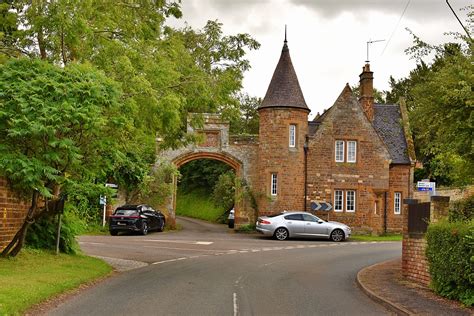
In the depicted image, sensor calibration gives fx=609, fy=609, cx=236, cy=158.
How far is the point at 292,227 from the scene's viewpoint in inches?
1212

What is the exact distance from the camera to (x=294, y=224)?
3083 centimetres

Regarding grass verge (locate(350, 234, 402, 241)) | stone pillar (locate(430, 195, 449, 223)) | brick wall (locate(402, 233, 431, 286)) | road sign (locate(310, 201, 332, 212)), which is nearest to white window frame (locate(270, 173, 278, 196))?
road sign (locate(310, 201, 332, 212))

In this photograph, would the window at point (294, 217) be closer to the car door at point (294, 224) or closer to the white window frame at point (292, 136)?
the car door at point (294, 224)

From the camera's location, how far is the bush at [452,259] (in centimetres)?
1110

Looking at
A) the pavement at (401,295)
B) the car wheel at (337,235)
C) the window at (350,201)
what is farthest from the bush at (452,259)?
the window at (350,201)

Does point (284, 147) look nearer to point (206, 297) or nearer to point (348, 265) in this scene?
point (348, 265)

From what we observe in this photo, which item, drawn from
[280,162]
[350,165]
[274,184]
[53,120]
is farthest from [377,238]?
[53,120]

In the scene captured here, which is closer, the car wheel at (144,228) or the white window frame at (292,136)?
the car wheel at (144,228)

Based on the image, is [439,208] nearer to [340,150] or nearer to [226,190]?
[340,150]

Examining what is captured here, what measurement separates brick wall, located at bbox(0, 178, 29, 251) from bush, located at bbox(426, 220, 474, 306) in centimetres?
999

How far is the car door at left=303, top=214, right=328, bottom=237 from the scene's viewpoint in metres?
30.9

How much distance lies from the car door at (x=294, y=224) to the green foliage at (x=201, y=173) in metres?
27.2

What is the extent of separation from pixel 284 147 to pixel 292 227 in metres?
8.21

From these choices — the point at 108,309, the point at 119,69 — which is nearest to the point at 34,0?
the point at 119,69
